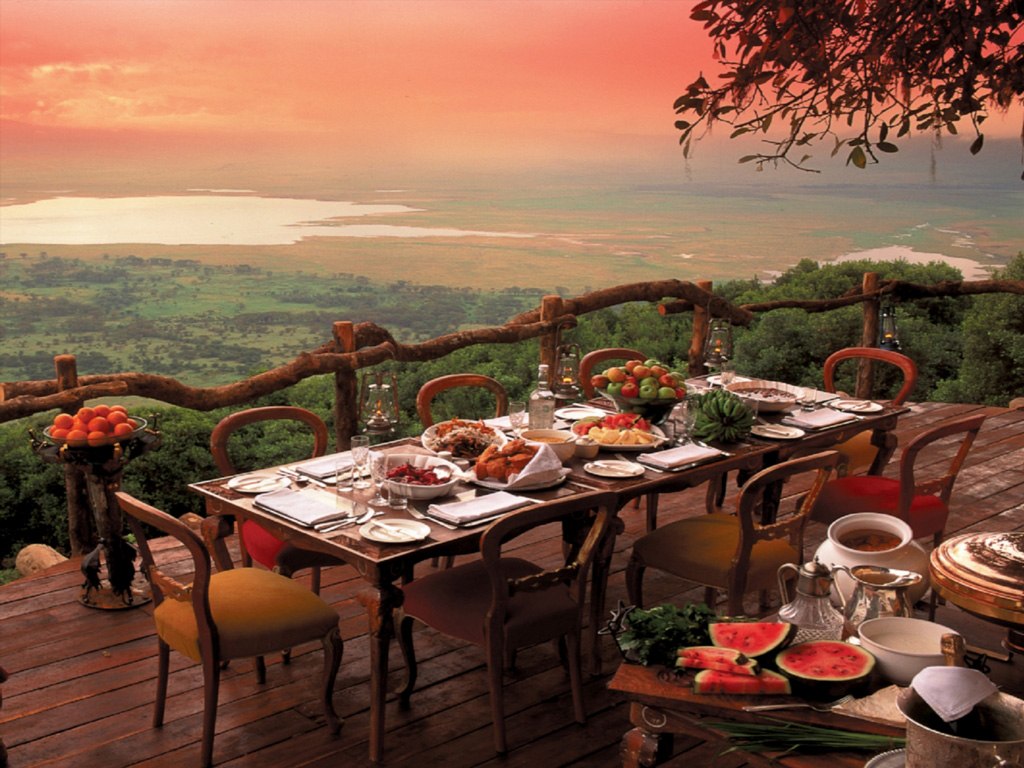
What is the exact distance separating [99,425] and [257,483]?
892 mm

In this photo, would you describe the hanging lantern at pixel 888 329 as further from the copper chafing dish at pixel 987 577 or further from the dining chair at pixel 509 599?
the copper chafing dish at pixel 987 577

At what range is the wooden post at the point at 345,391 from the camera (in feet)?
15.4

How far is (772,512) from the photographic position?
381cm

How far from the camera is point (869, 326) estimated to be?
22.7ft

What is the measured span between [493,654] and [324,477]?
83 cm

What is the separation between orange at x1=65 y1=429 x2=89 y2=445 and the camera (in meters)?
3.64

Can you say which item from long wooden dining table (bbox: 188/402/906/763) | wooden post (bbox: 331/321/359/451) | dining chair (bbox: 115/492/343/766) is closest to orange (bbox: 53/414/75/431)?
long wooden dining table (bbox: 188/402/906/763)

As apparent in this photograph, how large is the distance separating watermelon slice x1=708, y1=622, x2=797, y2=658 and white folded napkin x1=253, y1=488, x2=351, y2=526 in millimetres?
1409

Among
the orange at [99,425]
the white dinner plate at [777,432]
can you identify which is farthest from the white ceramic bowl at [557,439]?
the orange at [99,425]

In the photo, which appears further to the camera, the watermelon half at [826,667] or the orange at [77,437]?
the orange at [77,437]

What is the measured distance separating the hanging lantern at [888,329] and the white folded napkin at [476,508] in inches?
180

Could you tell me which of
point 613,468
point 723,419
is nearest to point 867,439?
point 723,419

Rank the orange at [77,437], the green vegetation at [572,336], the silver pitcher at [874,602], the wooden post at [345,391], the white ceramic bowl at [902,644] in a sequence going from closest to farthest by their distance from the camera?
the white ceramic bowl at [902,644]
the silver pitcher at [874,602]
the orange at [77,437]
the wooden post at [345,391]
the green vegetation at [572,336]

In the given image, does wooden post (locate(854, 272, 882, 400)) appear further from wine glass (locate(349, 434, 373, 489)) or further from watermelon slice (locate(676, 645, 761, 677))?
watermelon slice (locate(676, 645, 761, 677))
